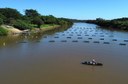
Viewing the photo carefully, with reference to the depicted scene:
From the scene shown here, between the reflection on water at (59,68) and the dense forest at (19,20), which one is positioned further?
the dense forest at (19,20)

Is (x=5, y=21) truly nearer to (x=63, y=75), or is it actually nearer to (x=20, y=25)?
(x=20, y=25)

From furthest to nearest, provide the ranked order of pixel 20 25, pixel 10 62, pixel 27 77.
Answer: pixel 20 25 → pixel 10 62 → pixel 27 77

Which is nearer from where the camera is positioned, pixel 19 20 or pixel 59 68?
pixel 59 68

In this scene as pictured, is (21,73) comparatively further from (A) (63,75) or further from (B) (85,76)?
(B) (85,76)

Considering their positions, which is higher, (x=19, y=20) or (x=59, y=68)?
Answer: (x=19, y=20)

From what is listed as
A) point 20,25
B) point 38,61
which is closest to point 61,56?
point 38,61

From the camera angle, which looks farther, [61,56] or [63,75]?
[61,56]

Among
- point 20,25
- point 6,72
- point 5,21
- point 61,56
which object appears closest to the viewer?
point 6,72

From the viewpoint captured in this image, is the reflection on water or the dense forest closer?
the reflection on water

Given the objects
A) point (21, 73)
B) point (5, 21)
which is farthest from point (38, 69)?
point (5, 21)
